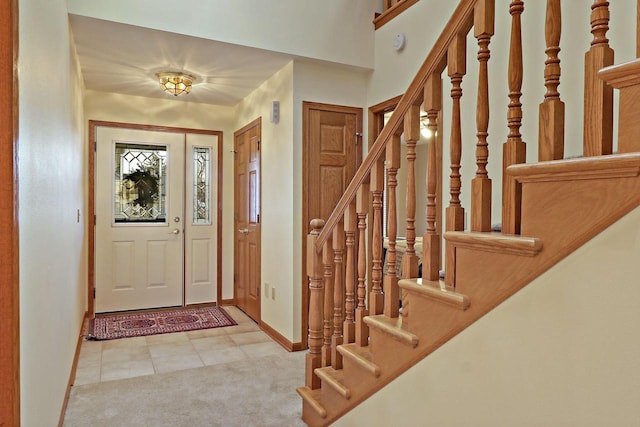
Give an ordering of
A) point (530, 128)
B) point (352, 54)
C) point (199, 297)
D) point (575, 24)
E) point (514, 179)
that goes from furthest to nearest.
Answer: point (199, 297), point (352, 54), point (530, 128), point (575, 24), point (514, 179)

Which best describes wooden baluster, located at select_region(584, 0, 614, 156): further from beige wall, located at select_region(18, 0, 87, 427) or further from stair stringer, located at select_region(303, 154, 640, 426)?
beige wall, located at select_region(18, 0, 87, 427)

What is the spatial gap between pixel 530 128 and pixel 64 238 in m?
2.65

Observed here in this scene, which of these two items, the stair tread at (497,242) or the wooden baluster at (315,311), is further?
the wooden baluster at (315,311)

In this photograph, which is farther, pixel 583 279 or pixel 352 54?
pixel 352 54

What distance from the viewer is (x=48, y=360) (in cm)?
174

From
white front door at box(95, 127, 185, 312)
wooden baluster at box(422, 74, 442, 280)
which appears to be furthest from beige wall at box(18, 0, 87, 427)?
white front door at box(95, 127, 185, 312)

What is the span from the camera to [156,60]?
138 inches

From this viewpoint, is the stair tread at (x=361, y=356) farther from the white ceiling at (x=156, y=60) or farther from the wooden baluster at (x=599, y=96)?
the white ceiling at (x=156, y=60)

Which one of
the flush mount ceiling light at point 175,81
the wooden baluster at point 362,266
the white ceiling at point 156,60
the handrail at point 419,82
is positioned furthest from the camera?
the flush mount ceiling light at point 175,81

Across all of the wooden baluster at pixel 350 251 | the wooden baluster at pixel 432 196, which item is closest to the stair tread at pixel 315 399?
the wooden baluster at pixel 350 251

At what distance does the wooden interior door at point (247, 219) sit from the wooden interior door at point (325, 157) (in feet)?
2.61

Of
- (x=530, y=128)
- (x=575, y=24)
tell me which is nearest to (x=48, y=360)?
(x=530, y=128)

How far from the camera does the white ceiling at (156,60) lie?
3.01 meters

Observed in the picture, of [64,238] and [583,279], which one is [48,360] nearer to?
[64,238]
